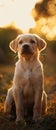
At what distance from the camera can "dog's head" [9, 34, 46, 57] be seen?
10.9 metres

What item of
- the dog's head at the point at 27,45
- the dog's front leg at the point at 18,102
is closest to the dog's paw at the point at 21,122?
the dog's front leg at the point at 18,102

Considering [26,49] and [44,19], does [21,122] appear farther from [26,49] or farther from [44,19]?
[44,19]

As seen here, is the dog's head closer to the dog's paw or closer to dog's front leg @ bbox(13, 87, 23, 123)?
dog's front leg @ bbox(13, 87, 23, 123)

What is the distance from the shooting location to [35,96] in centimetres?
1123

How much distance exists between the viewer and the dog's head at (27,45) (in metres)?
10.9

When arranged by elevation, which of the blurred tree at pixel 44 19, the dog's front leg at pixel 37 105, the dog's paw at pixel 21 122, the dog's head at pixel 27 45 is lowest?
the dog's paw at pixel 21 122

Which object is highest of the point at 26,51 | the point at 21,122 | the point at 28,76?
the point at 26,51

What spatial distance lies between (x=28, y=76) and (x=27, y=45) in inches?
27.0

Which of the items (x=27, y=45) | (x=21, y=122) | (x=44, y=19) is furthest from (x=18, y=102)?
(x=44, y=19)

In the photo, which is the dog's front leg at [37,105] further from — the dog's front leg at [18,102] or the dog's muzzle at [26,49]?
the dog's muzzle at [26,49]

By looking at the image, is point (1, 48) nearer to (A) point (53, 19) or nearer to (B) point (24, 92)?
(A) point (53, 19)

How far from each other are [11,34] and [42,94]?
18.2m

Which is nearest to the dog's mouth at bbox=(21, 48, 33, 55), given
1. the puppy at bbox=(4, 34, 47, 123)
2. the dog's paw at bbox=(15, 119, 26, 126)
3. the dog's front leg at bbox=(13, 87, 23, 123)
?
the puppy at bbox=(4, 34, 47, 123)

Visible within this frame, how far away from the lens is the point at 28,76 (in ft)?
36.2
